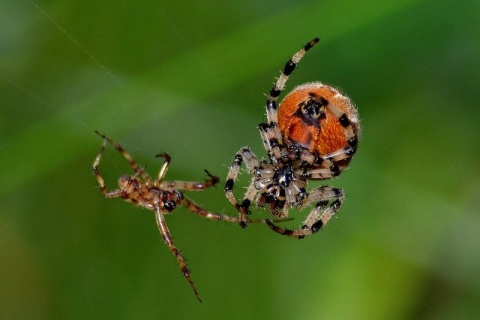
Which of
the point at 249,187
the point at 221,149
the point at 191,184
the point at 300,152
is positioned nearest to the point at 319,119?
the point at 300,152

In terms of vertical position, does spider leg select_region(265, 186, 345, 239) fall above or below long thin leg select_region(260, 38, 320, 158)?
below

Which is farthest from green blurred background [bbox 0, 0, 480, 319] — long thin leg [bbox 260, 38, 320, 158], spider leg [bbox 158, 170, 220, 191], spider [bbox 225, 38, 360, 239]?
long thin leg [bbox 260, 38, 320, 158]

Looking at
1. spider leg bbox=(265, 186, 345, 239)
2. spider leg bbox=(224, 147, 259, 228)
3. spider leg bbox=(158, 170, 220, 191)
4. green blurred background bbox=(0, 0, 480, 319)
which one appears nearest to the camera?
spider leg bbox=(224, 147, 259, 228)

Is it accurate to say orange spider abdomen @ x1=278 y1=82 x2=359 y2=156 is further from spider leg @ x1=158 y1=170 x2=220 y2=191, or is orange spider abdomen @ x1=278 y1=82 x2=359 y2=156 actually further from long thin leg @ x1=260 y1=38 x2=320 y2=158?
spider leg @ x1=158 y1=170 x2=220 y2=191

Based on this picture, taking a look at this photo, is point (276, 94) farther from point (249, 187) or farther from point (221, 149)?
point (221, 149)

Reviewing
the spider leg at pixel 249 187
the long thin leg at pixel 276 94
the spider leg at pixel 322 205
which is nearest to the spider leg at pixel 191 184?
the spider leg at pixel 249 187

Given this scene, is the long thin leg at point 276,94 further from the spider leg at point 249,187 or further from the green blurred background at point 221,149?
the green blurred background at point 221,149

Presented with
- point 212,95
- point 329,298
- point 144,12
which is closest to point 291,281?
point 329,298

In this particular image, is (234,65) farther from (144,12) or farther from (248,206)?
(248,206)
